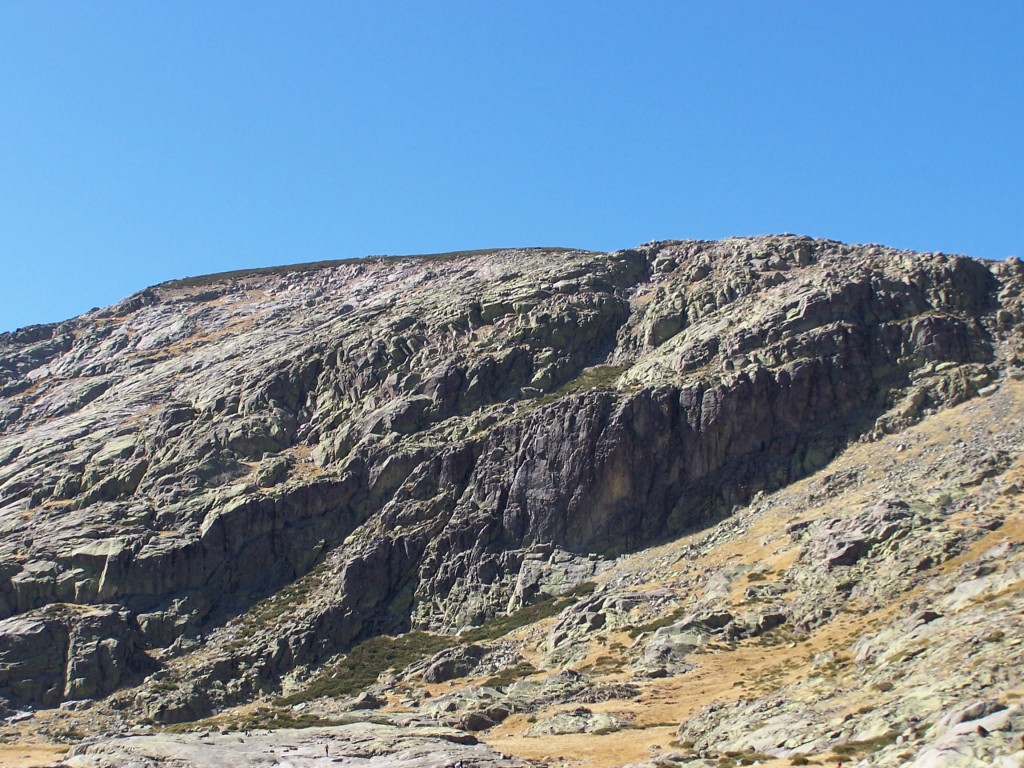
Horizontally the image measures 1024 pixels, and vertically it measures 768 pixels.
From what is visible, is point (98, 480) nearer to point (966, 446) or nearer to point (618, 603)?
point (618, 603)

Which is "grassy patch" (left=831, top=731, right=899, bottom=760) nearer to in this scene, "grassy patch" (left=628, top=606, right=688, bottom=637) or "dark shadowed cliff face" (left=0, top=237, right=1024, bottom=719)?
"grassy patch" (left=628, top=606, right=688, bottom=637)

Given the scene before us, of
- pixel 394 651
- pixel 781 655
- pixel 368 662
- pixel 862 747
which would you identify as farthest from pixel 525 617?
pixel 862 747

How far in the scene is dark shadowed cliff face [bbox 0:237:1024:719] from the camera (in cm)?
8394

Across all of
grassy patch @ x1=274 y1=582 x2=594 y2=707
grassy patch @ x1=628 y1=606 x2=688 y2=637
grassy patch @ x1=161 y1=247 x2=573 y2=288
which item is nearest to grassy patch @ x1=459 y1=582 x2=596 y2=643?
grassy patch @ x1=274 y1=582 x2=594 y2=707

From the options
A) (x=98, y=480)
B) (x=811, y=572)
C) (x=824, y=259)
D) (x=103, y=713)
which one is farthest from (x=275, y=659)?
(x=824, y=259)

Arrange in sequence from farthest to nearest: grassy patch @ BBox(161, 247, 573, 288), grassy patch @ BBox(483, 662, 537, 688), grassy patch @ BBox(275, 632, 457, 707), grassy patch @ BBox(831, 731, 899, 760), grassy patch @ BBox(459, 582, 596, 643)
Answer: grassy patch @ BBox(161, 247, 573, 288)
grassy patch @ BBox(459, 582, 596, 643)
grassy patch @ BBox(275, 632, 457, 707)
grassy patch @ BBox(483, 662, 537, 688)
grassy patch @ BBox(831, 731, 899, 760)

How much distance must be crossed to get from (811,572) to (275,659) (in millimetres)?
44388

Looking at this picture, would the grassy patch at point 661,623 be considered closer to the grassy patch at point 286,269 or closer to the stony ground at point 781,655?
the stony ground at point 781,655

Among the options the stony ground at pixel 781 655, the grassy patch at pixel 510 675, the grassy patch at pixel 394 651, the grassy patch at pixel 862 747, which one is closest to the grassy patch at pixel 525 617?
the grassy patch at pixel 394 651

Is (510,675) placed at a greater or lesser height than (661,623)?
lesser

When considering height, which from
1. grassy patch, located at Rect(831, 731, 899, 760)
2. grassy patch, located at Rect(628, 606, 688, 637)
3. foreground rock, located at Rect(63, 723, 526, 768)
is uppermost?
grassy patch, located at Rect(628, 606, 688, 637)

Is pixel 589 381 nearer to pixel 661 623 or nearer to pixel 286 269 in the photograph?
pixel 661 623

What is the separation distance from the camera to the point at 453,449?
9525cm

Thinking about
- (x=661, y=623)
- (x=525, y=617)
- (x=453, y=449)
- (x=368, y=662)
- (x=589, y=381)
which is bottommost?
(x=368, y=662)
